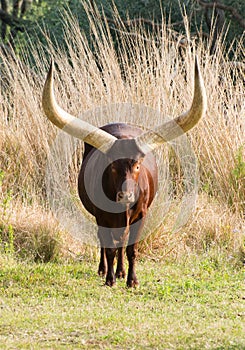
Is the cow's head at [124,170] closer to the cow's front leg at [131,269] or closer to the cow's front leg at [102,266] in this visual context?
the cow's front leg at [131,269]

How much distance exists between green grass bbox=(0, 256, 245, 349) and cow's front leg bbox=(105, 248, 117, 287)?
55mm

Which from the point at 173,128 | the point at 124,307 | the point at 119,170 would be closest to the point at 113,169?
the point at 119,170

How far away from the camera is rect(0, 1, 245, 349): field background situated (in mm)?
4605

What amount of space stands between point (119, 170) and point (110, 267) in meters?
0.84

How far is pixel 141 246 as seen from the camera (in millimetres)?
6762

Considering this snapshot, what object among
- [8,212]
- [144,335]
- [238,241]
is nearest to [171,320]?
[144,335]

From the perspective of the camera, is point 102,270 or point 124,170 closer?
point 124,170

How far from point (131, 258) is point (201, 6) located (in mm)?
8460

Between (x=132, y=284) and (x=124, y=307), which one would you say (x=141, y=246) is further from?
(x=124, y=307)

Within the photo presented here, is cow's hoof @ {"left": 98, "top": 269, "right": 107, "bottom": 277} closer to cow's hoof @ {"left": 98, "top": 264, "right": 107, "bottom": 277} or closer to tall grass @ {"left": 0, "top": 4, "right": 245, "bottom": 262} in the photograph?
cow's hoof @ {"left": 98, "top": 264, "right": 107, "bottom": 277}

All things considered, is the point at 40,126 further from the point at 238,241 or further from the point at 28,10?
the point at 28,10

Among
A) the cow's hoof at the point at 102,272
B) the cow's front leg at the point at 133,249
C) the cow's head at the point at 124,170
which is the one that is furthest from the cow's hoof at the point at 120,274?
the cow's head at the point at 124,170

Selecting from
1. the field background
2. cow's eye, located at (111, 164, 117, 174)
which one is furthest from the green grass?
cow's eye, located at (111, 164, 117, 174)

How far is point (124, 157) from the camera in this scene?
5.27 m
